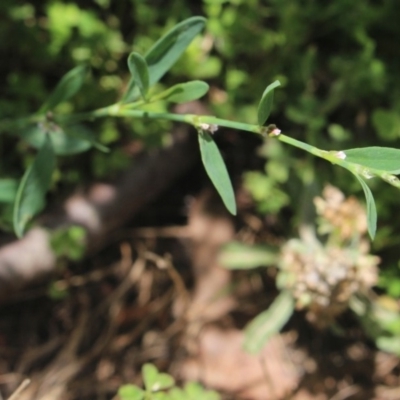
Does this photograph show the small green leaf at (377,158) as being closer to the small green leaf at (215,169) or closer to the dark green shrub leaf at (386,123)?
the small green leaf at (215,169)

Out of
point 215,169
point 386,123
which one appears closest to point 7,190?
point 215,169

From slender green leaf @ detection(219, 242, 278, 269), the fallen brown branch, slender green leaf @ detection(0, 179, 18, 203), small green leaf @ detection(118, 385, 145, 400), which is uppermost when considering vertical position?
slender green leaf @ detection(0, 179, 18, 203)

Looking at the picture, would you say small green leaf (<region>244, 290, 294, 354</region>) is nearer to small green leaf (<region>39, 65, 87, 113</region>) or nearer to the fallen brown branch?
the fallen brown branch

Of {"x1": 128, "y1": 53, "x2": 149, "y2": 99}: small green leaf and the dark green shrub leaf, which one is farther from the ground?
{"x1": 128, "y1": 53, "x2": 149, "y2": 99}: small green leaf

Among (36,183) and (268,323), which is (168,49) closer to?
(36,183)

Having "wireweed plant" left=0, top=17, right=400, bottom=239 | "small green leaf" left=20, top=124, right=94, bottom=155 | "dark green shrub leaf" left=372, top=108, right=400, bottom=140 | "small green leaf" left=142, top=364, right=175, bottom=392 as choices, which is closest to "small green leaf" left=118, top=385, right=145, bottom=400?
"small green leaf" left=142, top=364, right=175, bottom=392

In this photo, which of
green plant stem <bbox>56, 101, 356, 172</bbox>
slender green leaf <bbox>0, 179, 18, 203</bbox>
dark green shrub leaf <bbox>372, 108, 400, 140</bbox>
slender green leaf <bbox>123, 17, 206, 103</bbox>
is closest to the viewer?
green plant stem <bbox>56, 101, 356, 172</bbox>

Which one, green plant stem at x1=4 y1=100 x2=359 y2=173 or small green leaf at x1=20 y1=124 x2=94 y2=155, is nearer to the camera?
green plant stem at x1=4 y1=100 x2=359 y2=173

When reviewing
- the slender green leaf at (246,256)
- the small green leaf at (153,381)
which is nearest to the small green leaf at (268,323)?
the slender green leaf at (246,256)
